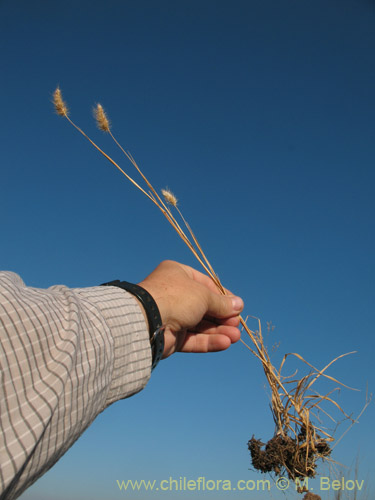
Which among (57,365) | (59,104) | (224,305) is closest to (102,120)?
(59,104)

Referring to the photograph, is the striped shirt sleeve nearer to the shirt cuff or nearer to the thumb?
the shirt cuff

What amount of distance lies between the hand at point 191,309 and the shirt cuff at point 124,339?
0.75ft

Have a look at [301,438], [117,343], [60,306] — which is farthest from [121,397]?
[301,438]

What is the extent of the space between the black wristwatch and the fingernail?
0.95m

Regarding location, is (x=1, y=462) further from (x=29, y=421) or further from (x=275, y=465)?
(x=275, y=465)

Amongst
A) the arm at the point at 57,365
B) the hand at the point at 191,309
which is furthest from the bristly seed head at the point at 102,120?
Answer: the arm at the point at 57,365

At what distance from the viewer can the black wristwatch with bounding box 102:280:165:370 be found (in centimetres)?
116

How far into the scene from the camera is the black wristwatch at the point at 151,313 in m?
1.16

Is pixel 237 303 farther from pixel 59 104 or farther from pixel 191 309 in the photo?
pixel 59 104

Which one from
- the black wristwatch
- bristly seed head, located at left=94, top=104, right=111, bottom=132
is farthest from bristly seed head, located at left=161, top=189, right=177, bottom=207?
the black wristwatch

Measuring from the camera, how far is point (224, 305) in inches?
77.5

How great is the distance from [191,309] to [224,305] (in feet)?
1.55

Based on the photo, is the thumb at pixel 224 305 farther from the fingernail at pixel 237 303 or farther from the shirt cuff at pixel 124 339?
the shirt cuff at pixel 124 339

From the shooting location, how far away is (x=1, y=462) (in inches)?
24.2
